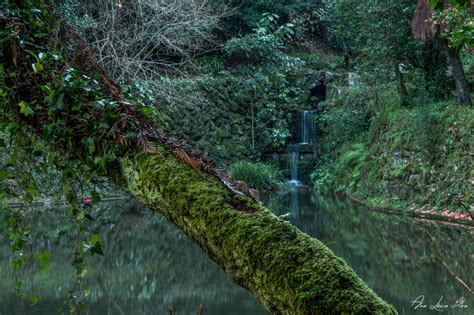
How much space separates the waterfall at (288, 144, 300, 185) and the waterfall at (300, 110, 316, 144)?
0.52 meters

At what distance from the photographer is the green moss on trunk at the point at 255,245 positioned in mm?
1255

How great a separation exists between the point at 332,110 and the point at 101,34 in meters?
8.25

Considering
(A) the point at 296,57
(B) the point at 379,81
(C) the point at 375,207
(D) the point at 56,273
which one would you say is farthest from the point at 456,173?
(A) the point at 296,57

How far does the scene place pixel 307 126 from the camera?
20656 mm

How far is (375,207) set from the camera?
13.4m

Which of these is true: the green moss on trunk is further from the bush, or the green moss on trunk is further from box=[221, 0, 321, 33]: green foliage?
box=[221, 0, 321, 33]: green foliage

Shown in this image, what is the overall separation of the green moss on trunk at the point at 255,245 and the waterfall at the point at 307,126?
19.0 m

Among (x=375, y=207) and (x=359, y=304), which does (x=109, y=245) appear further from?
(x=359, y=304)

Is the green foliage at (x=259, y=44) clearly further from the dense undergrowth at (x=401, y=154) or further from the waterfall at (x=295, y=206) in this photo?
the waterfall at (x=295, y=206)

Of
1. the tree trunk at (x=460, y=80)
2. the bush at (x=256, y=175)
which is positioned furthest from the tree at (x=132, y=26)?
the tree trunk at (x=460, y=80)

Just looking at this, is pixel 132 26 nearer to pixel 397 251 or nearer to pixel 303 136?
pixel 303 136

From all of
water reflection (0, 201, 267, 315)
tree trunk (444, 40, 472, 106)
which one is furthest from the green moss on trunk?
tree trunk (444, 40, 472, 106)

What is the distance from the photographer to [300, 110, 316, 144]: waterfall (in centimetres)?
2044

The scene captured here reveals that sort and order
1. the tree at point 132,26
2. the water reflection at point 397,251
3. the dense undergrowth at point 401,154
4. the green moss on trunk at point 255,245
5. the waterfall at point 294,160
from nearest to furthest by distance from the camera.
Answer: the green moss on trunk at point 255,245
the water reflection at point 397,251
the dense undergrowth at point 401,154
the tree at point 132,26
the waterfall at point 294,160
